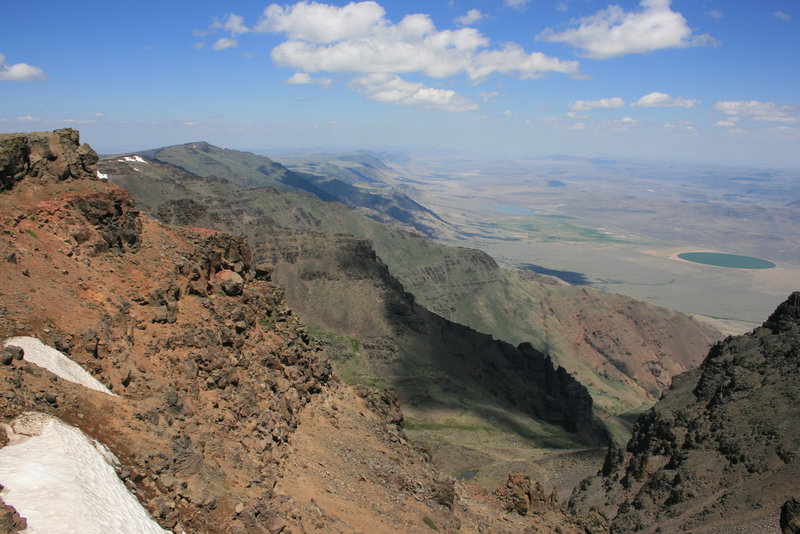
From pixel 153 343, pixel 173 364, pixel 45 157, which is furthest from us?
pixel 45 157

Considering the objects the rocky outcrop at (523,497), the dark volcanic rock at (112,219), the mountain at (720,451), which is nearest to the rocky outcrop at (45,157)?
the dark volcanic rock at (112,219)

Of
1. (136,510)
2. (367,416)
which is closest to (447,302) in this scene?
(367,416)

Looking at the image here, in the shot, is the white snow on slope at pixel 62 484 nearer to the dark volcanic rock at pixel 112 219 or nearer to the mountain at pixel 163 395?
the mountain at pixel 163 395

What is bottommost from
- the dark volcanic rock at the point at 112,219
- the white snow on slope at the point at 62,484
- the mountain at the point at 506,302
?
the mountain at the point at 506,302

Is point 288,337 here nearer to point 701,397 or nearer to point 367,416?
point 367,416

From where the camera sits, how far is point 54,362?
18234 mm

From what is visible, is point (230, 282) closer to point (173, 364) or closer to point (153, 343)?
point (153, 343)

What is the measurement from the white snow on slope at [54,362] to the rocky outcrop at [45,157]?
9.97 meters

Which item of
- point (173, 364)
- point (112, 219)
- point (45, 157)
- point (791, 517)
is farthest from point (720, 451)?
point (45, 157)

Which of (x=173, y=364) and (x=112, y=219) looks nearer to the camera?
(x=173, y=364)

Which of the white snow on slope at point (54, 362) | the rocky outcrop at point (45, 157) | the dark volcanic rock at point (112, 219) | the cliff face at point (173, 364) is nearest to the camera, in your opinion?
the cliff face at point (173, 364)

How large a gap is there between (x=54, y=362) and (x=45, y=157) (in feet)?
42.6

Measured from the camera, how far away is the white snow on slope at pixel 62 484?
12133mm

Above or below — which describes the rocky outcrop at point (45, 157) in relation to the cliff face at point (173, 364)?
above
